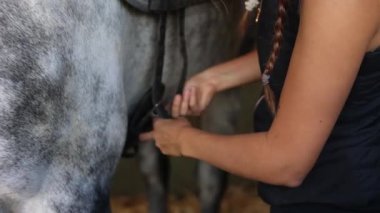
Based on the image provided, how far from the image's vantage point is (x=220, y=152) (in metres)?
0.82

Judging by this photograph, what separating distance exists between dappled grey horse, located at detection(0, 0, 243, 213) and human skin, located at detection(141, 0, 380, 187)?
5.7 inches

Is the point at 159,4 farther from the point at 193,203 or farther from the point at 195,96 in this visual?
the point at 193,203

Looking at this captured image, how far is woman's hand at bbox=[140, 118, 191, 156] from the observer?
2.90 ft

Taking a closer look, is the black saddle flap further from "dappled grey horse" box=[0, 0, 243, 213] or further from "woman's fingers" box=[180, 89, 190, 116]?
"woman's fingers" box=[180, 89, 190, 116]

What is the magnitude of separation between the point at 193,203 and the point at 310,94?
1.15 meters

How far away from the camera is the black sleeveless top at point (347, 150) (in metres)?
0.78

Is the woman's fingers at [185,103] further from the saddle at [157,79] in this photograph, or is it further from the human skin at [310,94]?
the human skin at [310,94]

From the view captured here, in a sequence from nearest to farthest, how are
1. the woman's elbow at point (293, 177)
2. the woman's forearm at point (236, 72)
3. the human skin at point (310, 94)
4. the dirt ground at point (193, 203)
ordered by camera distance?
the human skin at point (310, 94), the woman's elbow at point (293, 177), the woman's forearm at point (236, 72), the dirt ground at point (193, 203)

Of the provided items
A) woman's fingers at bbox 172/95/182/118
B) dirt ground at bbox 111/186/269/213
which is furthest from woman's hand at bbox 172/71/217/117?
dirt ground at bbox 111/186/269/213

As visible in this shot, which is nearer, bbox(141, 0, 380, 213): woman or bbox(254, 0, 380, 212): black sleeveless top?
bbox(141, 0, 380, 213): woman

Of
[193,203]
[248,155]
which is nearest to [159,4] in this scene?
[248,155]

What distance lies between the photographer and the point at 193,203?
1.81 metres

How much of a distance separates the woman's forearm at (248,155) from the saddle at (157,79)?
0.15 meters

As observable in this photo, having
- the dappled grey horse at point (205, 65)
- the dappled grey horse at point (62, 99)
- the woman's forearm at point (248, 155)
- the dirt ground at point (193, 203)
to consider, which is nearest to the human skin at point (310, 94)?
the woman's forearm at point (248, 155)
